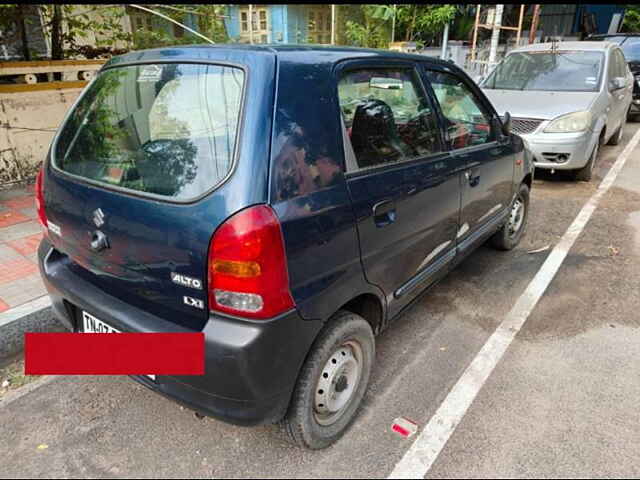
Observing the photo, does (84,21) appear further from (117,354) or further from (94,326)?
(117,354)

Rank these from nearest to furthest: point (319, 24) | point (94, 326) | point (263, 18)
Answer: point (94, 326)
point (263, 18)
point (319, 24)

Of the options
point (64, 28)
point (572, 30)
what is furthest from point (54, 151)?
point (572, 30)

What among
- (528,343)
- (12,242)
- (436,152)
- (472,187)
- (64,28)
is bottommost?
(528,343)

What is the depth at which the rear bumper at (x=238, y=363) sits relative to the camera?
1681 mm

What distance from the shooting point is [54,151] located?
233 cm

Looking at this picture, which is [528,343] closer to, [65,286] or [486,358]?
[486,358]

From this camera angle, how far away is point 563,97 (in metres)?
6.10

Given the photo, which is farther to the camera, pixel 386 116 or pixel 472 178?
pixel 472 178

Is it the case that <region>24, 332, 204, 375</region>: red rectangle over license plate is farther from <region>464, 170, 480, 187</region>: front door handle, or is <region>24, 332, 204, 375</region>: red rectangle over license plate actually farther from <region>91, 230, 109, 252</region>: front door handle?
<region>464, 170, 480, 187</region>: front door handle

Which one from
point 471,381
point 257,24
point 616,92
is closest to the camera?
point 471,381

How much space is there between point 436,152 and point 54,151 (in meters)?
2.06

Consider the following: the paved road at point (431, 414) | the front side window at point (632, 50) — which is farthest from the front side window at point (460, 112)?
the front side window at point (632, 50)

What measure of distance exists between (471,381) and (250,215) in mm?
1737

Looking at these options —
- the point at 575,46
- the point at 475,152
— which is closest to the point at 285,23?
the point at 575,46
